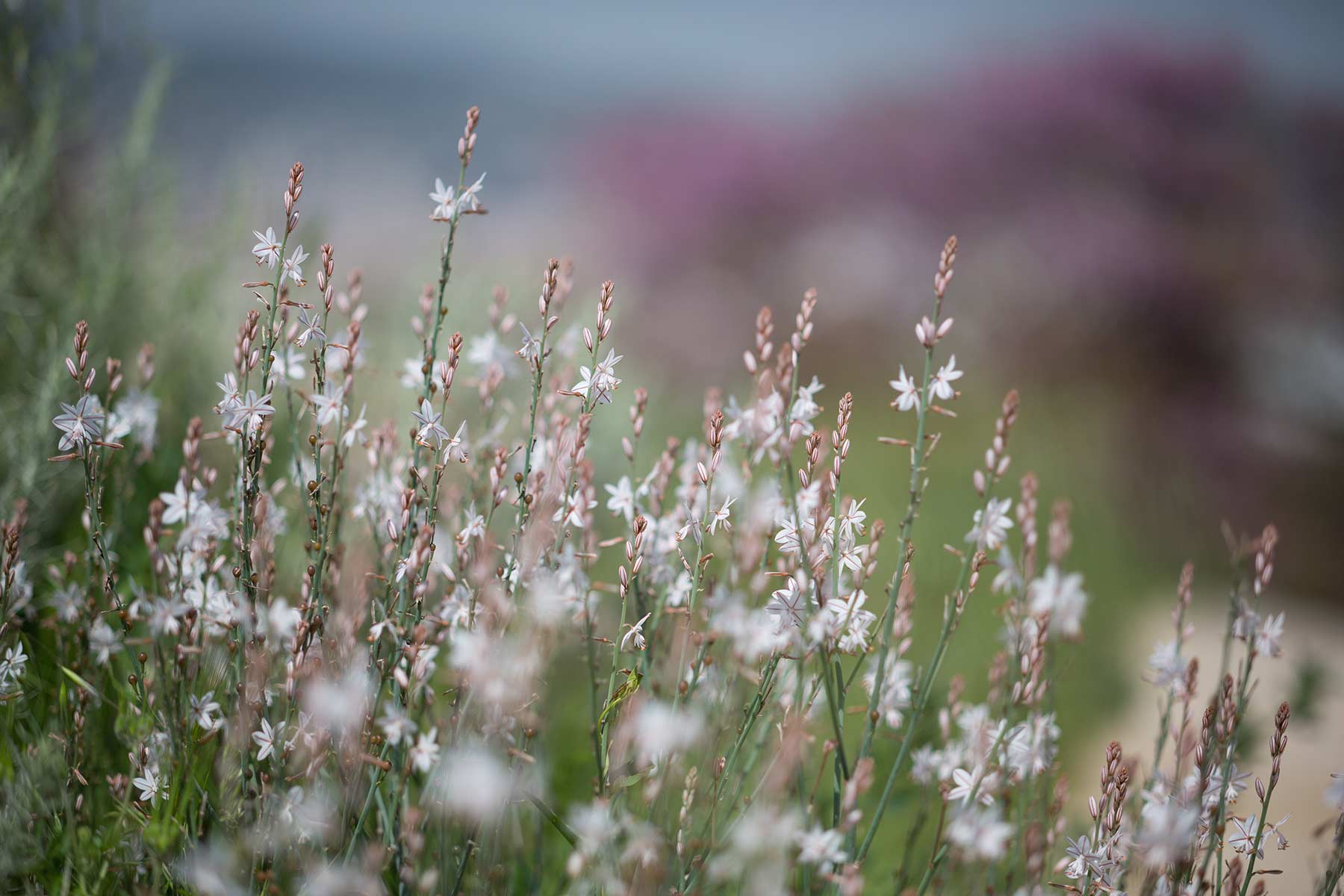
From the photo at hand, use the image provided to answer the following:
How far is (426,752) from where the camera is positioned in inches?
49.9

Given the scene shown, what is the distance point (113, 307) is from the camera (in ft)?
11.3

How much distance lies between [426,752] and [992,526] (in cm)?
96

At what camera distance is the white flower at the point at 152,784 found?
4.33ft

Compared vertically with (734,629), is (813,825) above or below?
below

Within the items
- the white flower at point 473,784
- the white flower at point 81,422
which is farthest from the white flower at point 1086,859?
the white flower at point 81,422

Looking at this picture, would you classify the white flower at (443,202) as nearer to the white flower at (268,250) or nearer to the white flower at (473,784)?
the white flower at (268,250)

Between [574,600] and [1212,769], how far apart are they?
1.10 metres

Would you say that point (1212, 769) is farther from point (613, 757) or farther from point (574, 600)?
point (574, 600)

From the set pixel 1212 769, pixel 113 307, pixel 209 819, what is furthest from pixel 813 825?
pixel 113 307

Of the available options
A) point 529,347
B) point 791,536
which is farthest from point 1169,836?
point 529,347

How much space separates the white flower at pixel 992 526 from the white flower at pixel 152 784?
4.40 ft

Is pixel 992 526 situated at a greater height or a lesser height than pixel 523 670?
greater

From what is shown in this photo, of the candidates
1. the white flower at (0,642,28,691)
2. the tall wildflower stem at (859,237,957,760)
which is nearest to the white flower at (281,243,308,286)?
the white flower at (0,642,28,691)

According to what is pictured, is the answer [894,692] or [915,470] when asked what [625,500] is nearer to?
[915,470]
